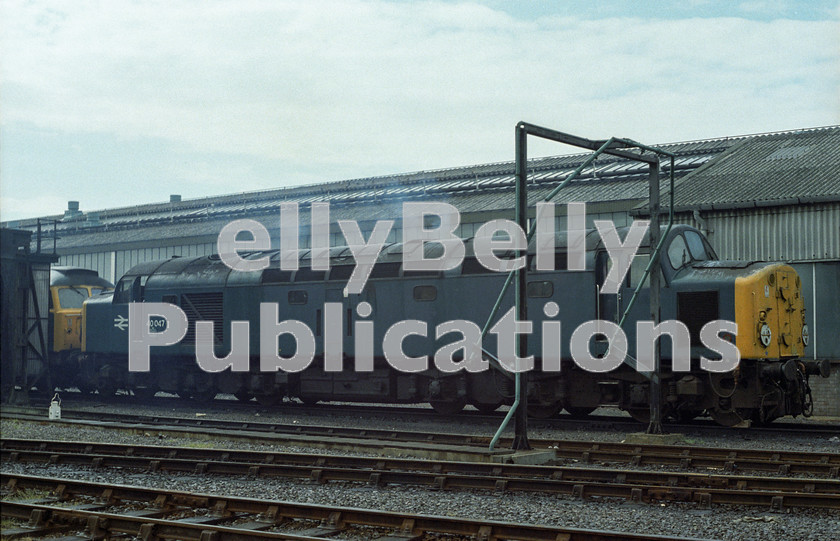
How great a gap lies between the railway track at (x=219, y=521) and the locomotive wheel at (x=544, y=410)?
9172 millimetres

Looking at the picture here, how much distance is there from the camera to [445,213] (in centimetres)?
3014

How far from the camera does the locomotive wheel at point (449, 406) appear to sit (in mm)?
18516

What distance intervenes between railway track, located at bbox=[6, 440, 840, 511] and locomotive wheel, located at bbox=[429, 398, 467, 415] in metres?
6.56

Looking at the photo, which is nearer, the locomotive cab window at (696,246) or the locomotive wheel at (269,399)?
the locomotive cab window at (696,246)

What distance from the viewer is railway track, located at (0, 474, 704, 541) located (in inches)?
309

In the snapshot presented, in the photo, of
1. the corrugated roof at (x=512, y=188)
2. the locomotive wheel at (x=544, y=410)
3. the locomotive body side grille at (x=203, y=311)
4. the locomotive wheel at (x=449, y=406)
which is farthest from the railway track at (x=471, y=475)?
the corrugated roof at (x=512, y=188)

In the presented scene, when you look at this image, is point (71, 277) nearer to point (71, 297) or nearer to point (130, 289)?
point (71, 297)

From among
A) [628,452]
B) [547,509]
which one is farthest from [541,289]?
[547,509]

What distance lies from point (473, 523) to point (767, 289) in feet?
30.3

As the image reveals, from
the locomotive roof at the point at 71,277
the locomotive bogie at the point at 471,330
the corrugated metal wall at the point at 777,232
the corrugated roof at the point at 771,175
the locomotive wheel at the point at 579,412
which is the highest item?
the corrugated roof at the point at 771,175

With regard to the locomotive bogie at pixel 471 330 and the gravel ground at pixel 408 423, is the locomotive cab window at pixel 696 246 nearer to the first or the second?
the locomotive bogie at pixel 471 330

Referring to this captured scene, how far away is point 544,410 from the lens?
17484 millimetres

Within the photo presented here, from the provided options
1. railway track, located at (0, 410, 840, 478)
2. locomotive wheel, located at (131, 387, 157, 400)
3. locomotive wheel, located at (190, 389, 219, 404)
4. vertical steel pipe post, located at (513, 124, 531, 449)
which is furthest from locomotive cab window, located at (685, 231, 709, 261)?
locomotive wheel, located at (131, 387, 157, 400)

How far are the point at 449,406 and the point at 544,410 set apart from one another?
7.32 feet
